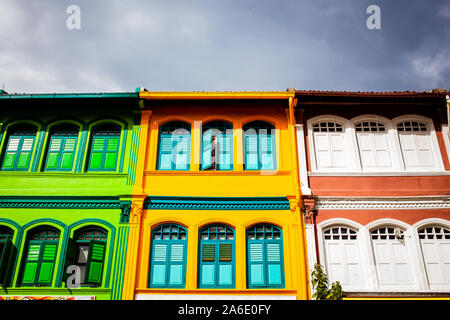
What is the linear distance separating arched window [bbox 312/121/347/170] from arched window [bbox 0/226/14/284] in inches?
320

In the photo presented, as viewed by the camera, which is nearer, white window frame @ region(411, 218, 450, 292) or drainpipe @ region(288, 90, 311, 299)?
drainpipe @ region(288, 90, 311, 299)

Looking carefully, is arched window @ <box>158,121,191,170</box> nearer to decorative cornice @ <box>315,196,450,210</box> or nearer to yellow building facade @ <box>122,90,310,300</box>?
yellow building facade @ <box>122,90,310,300</box>

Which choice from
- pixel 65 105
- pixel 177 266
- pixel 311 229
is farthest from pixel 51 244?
pixel 311 229

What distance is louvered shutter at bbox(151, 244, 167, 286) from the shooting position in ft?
29.2

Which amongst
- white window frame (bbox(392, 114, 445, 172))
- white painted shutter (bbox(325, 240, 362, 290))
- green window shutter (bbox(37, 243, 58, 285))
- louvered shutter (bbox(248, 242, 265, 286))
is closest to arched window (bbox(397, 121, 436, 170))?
white window frame (bbox(392, 114, 445, 172))

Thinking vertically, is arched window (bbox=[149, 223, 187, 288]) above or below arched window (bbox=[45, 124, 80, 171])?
below

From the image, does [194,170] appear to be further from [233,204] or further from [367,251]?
[367,251]

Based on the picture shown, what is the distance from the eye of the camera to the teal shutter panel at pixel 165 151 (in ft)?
33.4

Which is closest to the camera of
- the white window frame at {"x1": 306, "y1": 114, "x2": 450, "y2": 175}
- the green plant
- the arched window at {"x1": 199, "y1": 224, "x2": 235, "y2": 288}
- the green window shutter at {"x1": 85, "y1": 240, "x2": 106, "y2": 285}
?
the green plant

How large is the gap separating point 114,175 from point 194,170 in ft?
7.02

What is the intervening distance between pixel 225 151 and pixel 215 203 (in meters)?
1.58

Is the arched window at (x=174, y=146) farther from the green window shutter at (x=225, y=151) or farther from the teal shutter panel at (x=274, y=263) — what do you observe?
the teal shutter panel at (x=274, y=263)

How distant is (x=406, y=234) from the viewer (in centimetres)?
928

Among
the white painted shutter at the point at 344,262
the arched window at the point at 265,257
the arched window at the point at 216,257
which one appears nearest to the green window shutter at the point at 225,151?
the arched window at the point at 216,257
